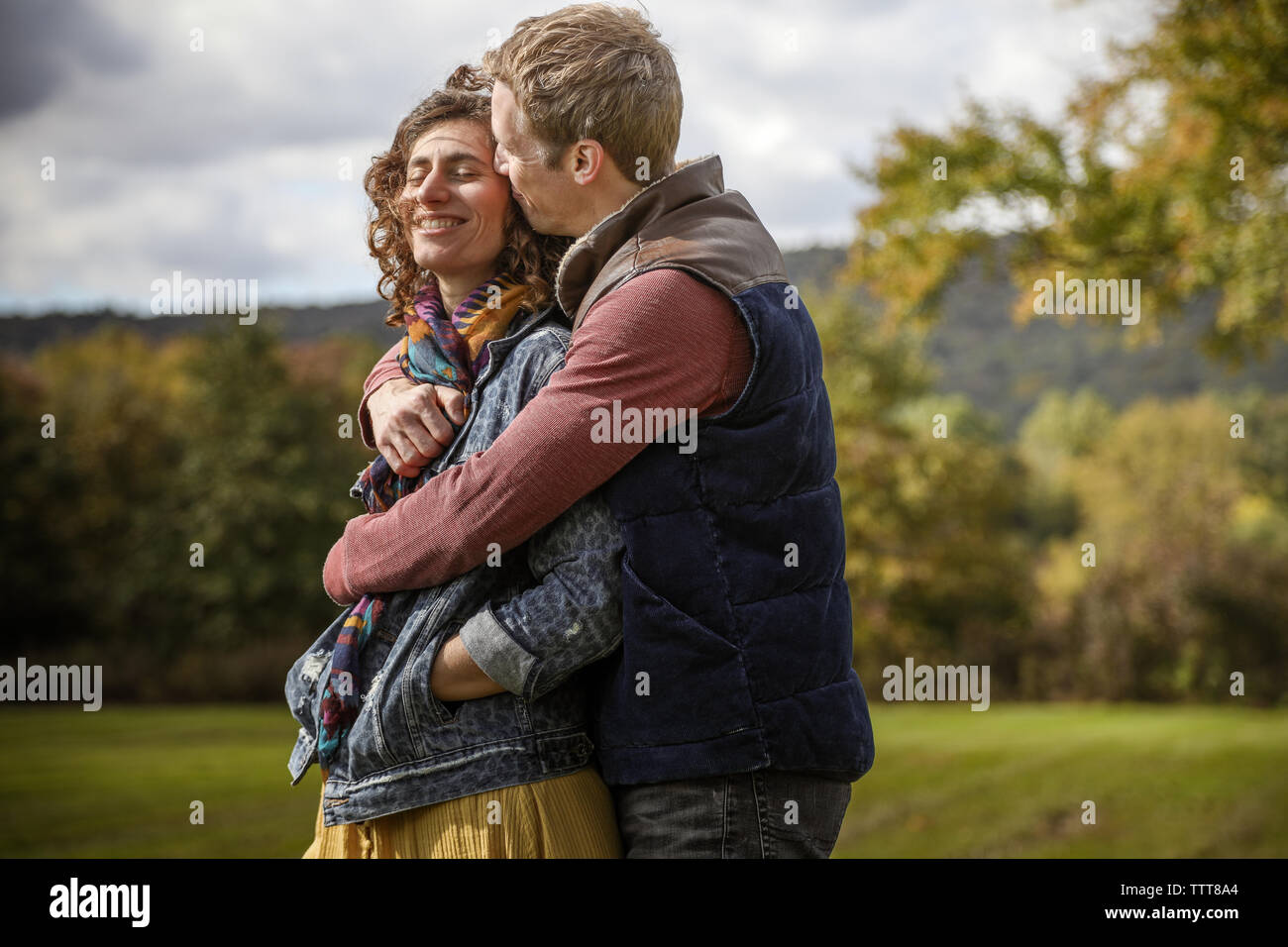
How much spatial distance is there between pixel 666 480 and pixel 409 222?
2.54 feet

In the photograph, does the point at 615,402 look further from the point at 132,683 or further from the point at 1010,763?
the point at 132,683

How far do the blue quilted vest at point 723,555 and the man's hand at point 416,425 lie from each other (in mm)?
286

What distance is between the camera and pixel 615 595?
5.87 ft

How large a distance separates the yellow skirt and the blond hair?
106 cm

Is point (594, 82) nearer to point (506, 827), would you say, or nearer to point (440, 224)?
point (440, 224)

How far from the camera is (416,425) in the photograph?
6.33 feet

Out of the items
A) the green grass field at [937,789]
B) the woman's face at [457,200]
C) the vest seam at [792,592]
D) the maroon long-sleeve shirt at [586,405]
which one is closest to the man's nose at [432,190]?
the woman's face at [457,200]

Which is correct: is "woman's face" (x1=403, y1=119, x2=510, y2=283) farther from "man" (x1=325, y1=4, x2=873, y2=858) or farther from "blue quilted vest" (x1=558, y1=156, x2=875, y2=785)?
"blue quilted vest" (x1=558, y1=156, x2=875, y2=785)

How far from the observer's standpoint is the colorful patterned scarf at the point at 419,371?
74.2 inches

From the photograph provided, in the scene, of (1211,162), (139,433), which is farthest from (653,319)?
(139,433)

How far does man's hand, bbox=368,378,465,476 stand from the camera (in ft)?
6.28

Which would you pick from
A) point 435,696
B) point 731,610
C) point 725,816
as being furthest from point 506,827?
point 731,610

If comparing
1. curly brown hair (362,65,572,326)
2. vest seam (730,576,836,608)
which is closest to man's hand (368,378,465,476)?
curly brown hair (362,65,572,326)
